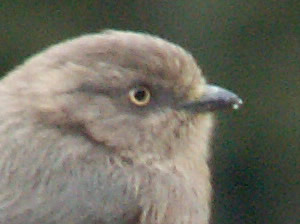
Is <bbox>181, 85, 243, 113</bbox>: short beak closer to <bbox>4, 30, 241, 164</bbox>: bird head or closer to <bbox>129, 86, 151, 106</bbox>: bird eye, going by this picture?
<bbox>4, 30, 241, 164</bbox>: bird head

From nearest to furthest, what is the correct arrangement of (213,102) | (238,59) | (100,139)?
(100,139) < (213,102) < (238,59)

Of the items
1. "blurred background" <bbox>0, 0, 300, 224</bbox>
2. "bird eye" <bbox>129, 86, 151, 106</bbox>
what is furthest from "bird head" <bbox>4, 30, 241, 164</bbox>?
"blurred background" <bbox>0, 0, 300, 224</bbox>

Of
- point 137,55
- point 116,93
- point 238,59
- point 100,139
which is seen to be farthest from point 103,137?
point 238,59

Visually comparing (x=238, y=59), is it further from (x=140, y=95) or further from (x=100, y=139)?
(x=100, y=139)

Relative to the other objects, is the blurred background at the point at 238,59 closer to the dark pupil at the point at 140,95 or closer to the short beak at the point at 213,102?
the short beak at the point at 213,102

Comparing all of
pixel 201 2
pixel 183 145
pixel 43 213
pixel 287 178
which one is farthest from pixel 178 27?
pixel 43 213

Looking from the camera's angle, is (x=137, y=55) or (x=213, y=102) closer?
(x=137, y=55)

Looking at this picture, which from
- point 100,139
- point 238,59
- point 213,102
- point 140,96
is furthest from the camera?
point 238,59
